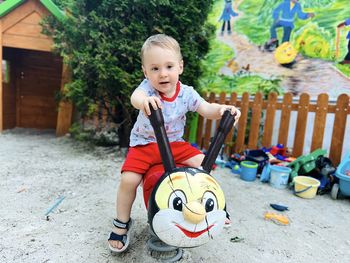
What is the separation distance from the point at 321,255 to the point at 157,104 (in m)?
1.60

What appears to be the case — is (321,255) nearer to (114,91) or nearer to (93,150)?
(114,91)

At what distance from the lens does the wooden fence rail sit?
3.69 metres

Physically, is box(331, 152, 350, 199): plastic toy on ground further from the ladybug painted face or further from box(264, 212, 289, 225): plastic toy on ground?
the ladybug painted face

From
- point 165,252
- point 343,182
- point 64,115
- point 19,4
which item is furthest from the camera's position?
point 64,115

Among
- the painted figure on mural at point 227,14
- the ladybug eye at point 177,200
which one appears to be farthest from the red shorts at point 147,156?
the painted figure on mural at point 227,14

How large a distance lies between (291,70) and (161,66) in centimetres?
402

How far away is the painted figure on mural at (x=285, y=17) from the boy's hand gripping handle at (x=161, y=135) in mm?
4404

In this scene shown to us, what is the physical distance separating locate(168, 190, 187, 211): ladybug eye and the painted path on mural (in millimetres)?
4162

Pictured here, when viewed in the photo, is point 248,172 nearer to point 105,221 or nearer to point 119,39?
point 105,221

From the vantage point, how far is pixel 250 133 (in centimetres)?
454

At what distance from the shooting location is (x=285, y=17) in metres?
4.89

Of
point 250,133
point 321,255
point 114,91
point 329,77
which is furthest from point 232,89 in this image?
point 321,255

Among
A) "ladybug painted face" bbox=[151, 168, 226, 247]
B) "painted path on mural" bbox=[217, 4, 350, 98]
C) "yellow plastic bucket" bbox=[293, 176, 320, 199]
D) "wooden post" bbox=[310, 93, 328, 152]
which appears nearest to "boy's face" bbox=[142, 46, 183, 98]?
"ladybug painted face" bbox=[151, 168, 226, 247]

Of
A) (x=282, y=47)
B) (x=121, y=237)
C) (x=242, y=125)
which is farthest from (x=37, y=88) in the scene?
(x=121, y=237)
